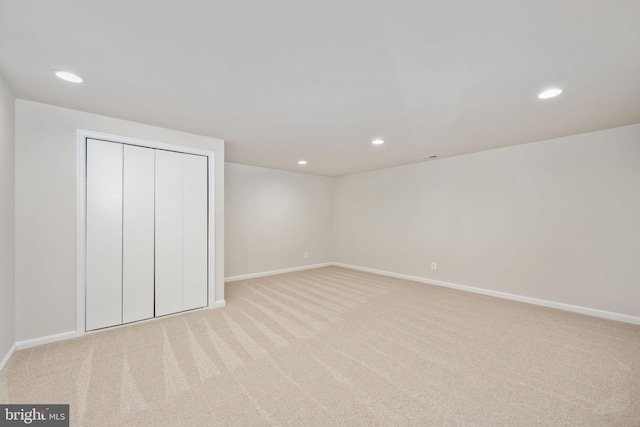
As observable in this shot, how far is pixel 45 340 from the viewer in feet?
8.43

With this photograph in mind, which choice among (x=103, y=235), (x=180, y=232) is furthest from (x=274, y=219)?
(x=103, y=235)

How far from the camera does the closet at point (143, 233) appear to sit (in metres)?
2.85

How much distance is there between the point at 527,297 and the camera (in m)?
3.89

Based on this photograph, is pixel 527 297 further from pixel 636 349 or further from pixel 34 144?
pixel 34 144

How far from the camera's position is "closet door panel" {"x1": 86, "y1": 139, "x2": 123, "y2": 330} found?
2.81m

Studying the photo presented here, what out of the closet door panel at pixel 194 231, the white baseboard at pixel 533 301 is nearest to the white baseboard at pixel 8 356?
the closet door panel at pixel 194 231

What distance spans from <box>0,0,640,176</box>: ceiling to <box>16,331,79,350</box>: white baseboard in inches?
94.2

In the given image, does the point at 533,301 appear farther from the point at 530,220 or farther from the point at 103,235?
the point at 103,235

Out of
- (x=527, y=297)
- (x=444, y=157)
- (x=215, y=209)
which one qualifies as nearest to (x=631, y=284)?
(x=527, y=297)

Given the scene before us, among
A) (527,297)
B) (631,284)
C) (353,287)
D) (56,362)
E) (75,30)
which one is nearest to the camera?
(75,30)

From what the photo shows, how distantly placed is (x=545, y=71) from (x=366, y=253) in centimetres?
478

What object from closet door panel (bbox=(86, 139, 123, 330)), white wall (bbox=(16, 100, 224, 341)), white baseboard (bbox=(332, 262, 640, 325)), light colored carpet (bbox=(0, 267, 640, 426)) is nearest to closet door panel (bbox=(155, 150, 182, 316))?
light colored carpet (bbox=(0, 267, 640, 426))

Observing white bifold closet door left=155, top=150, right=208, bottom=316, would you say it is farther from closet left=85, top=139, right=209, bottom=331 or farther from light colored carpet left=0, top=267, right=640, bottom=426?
light colored carpet left=0, top=267, right=640, bottom=426

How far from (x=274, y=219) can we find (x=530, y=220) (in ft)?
15.7
